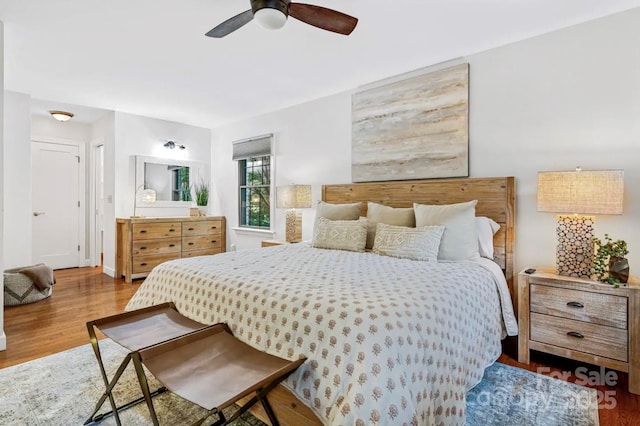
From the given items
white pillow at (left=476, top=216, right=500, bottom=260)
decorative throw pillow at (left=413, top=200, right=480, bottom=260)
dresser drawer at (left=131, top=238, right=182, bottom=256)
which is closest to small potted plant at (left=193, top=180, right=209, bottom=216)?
dresser drawer at (left=131, top=238, right=182, bottom=256)

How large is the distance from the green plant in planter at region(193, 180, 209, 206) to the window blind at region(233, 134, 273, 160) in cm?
82

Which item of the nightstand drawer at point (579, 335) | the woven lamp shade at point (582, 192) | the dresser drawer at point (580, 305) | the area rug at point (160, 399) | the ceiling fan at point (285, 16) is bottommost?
the area rug at point (160, 399)

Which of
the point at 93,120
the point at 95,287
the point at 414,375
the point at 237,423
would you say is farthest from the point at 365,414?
the point at 93,120

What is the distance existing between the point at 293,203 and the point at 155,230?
7.08 ft

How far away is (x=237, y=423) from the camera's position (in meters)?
1.67

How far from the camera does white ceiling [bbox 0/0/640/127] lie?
232cm

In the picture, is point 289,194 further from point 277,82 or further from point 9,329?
point 9,329

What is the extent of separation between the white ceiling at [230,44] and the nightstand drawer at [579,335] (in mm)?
2114

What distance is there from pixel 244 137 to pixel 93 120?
2.54 metres

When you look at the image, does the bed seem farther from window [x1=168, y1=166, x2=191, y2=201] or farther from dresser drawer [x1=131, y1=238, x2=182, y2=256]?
window [x1=168, y1=166, x2=191, y2=201]

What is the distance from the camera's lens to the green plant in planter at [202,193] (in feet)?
18.3

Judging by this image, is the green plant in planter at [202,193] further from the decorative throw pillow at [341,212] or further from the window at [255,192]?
the decorative throw pillow at [341,212]

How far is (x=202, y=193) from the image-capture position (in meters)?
5.62

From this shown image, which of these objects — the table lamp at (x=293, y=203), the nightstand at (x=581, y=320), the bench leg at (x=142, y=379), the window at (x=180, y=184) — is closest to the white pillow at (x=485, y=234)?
the nightstand at (x=581, y=320)
